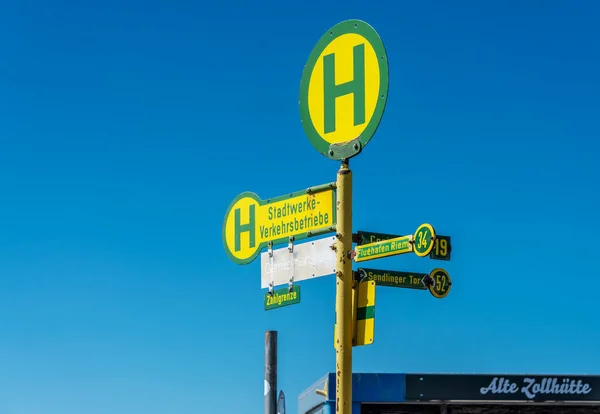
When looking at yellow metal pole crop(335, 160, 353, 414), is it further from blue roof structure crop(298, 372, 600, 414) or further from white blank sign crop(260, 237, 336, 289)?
blue roof structure crop(298, 372, 600, 414)

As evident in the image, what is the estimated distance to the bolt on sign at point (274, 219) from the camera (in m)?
6.94

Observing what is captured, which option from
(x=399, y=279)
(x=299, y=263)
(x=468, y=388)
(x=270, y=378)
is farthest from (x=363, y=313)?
(x=468, y=388)

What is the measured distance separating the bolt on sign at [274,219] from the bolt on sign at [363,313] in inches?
26.1

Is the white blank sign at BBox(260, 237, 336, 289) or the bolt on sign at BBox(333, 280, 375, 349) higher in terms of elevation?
the white blank sign at BBox(260, 237, 336, 289)

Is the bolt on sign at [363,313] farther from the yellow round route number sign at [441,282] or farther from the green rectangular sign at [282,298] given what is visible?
the yellow round route number sign at [441,282]

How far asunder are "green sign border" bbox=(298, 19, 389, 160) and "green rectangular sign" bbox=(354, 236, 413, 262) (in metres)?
1.18

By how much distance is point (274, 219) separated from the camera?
298 inches

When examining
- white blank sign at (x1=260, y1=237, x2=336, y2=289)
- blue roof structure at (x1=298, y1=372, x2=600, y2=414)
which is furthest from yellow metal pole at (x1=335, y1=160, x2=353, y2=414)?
blue roof structure at (x1=298, y1=372, x2=600, y2=414)

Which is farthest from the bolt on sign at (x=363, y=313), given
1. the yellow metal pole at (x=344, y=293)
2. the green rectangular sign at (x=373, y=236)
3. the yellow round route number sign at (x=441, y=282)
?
the yellow round route number sign at (x=441, y=282)

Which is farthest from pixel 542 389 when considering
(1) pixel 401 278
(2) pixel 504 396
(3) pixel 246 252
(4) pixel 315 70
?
(4) pixel 315 70

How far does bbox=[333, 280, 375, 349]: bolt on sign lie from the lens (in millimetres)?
6117

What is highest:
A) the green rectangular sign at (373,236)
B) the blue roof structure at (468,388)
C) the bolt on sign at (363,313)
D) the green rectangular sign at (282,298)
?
the blue roof structure at (468,388)

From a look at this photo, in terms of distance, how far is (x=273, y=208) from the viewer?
7.59 m

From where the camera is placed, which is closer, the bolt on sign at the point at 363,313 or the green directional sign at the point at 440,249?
the bolt on sign at the point at 363,313
